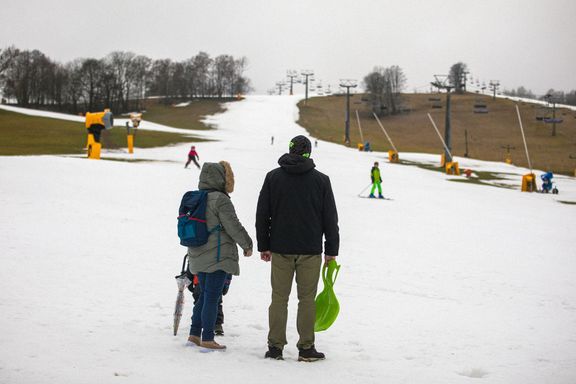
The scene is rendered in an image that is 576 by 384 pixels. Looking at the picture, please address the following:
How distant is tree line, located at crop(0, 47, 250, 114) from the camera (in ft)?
353

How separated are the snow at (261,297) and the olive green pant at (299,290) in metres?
0.27

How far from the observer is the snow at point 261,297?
5.52 meters

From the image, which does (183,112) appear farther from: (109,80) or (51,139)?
(51,139)

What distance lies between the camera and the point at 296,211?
226 inches

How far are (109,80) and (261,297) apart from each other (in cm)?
10961

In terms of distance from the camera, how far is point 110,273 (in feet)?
29.6

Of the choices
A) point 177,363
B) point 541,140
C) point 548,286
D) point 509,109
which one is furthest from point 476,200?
point 509,109

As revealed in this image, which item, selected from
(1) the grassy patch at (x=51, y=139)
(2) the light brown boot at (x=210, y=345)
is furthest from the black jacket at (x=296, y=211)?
(1) the grassy patch at (x=51, y=139)

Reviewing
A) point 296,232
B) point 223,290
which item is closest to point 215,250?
point 223,290

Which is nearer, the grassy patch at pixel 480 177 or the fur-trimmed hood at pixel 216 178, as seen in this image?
the fur-trimmed hood at pixel 216 178

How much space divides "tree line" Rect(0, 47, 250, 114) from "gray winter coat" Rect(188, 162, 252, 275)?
98.3 metres

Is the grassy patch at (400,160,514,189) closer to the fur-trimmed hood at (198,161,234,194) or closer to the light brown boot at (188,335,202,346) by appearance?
the fur-trimmed hood at (198,161,234,194)

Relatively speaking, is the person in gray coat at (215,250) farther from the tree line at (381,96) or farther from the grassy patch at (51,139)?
the tree line at (381,96)

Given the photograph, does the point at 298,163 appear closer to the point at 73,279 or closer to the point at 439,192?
the point at 73,279
